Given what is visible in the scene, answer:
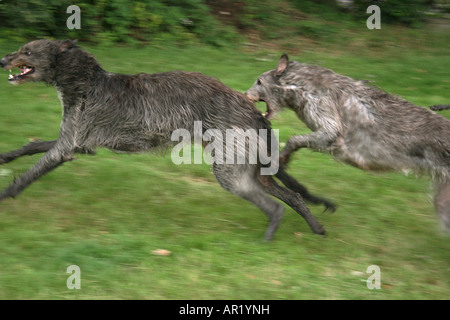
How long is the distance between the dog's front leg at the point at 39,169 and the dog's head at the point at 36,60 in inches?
28.2

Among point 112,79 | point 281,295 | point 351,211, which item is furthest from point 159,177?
point 281,295

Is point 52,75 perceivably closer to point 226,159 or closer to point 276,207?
point 226,159

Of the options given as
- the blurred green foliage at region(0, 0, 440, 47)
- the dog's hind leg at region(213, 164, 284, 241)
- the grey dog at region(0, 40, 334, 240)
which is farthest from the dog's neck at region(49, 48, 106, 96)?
the blurred green foliage at region(0, 0, 440, 47)

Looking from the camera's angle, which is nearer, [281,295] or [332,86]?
[281,295]

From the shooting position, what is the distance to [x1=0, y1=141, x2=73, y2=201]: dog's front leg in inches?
237

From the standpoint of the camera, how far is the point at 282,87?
20.8 ft

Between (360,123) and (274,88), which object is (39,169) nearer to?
(274,88)

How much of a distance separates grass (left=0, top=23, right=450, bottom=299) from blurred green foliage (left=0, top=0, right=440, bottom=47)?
3.26m

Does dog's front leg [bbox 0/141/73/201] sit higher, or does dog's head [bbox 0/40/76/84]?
dog's head [bbox 0/40/76/84]

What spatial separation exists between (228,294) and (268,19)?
9.67 m

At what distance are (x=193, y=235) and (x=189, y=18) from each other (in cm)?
788

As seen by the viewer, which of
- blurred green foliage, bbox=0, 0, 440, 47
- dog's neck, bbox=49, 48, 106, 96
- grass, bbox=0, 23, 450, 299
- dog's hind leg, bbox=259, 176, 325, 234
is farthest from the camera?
blurred green foliage, bbox=0, 0, 440, 47

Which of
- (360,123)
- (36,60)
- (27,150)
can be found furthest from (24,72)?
(360,123)

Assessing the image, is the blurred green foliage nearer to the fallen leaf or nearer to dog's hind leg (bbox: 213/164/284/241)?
dog's hind leg (bbox: 213/164/284/241)
